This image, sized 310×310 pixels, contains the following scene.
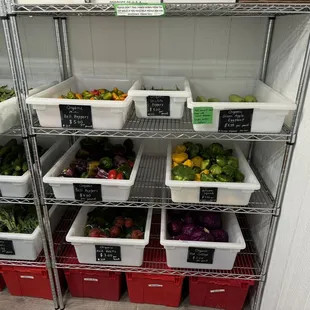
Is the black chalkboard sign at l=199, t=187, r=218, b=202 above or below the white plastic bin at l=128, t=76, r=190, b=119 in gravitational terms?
below

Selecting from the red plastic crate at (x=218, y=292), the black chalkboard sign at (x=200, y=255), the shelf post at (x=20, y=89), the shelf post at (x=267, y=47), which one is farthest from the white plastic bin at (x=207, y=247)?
the shelf post at (x=267, y=47)

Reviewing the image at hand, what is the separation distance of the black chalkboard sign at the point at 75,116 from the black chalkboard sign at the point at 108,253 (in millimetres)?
608

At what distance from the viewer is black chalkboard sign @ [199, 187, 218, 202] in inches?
52.1

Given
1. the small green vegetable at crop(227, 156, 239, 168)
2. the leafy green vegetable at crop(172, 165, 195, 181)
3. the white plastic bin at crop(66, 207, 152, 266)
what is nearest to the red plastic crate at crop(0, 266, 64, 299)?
the white plastic bin at crop(66, 207, 152, 266)

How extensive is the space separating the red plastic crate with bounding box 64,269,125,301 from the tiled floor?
0.10 ft

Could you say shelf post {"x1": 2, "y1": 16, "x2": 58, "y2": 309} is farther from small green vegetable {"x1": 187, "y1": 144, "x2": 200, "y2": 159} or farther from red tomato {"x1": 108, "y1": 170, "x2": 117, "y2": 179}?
small green vegetable {"x1": 187, "y1": 144, "x2": 200, "y2": 159}

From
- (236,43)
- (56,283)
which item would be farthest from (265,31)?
(56,283)

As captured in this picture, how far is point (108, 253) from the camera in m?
1.49

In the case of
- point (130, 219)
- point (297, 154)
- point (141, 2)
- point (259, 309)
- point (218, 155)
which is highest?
point (141, 2)

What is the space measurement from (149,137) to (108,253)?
0.63 meters

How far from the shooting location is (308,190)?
1088 mm

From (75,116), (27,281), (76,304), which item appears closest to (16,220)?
(27,281)

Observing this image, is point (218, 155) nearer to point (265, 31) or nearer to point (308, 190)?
point (308, 190)

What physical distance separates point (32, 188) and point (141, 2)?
0.97 metres
